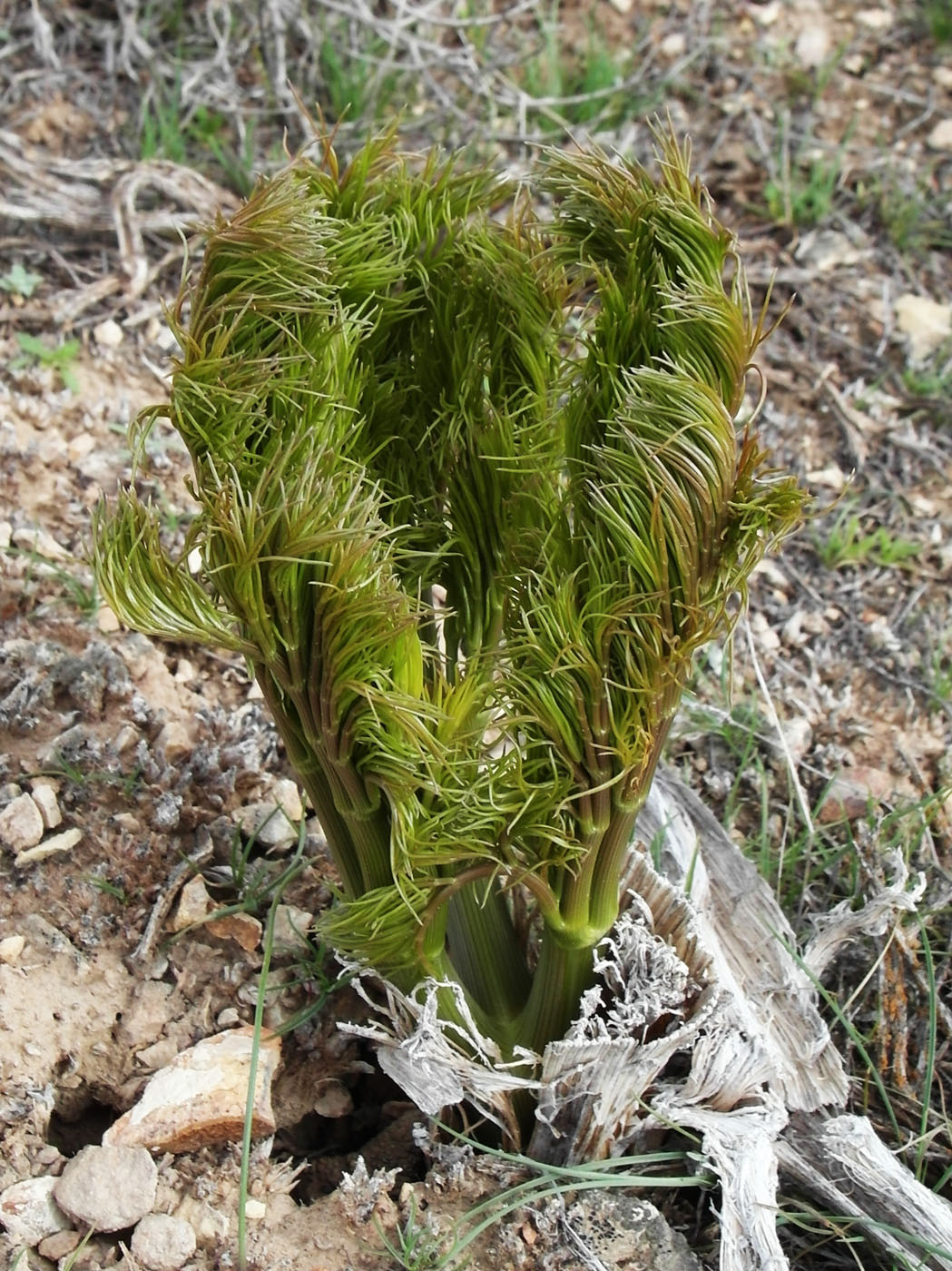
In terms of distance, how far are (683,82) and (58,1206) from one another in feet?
8.70

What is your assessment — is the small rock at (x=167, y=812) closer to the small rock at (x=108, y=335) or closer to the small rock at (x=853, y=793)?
the small rock at (x=853, y=793)

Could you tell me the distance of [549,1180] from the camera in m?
1.46

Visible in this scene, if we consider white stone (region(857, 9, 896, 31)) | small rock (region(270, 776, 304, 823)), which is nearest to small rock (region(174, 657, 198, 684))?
small rock (region(270, 776, 304, 823))

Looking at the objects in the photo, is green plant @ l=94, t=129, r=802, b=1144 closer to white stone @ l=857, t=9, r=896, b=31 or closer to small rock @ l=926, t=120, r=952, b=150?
small rock @ l=926, t=120, r=952, b=150

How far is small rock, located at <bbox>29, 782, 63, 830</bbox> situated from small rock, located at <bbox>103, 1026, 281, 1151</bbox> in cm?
36

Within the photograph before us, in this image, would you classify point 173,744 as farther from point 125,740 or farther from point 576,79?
point 576,79

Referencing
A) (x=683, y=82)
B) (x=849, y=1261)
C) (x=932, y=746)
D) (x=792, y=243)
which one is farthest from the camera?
(x=683, y=82)

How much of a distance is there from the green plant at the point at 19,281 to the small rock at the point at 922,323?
1.71 m

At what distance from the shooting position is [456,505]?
4.48ft

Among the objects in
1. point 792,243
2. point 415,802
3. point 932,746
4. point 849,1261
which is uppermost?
point 415,802

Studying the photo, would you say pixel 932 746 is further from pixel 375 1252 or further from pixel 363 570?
pixel 363 570

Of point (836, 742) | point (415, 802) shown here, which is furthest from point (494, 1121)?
point (836, 742)

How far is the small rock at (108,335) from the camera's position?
243cm

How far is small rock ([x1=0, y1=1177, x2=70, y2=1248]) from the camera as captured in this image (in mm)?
1412
